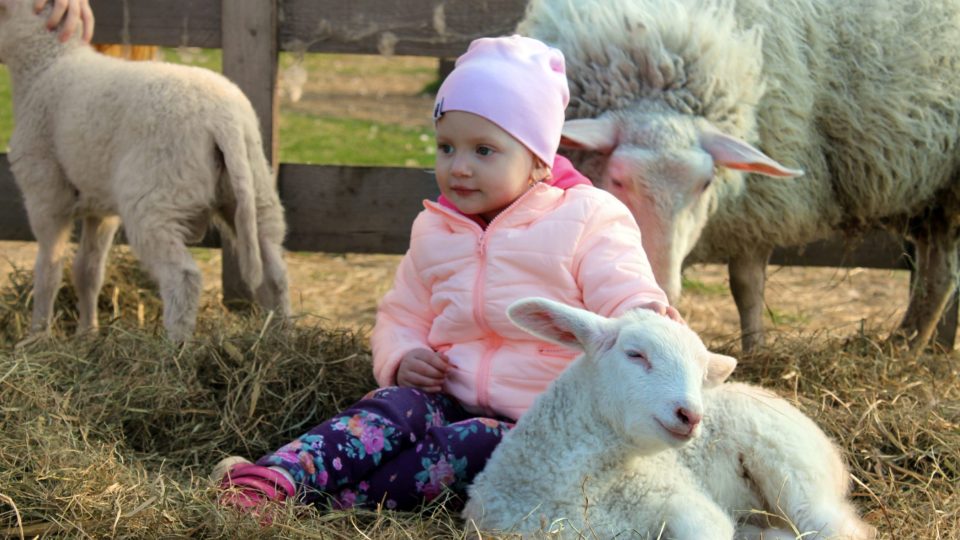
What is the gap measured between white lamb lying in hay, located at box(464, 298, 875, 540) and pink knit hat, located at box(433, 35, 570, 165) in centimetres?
71

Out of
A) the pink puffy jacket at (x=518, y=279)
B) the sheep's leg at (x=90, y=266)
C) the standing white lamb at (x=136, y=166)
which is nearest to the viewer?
the pink puffy jacket at (x=518, y=279)

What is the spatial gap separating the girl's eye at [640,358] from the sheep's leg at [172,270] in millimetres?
2047

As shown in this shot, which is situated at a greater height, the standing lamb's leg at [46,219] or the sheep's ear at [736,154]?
the sheep's ear at [736,154]

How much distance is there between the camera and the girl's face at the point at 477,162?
329cm

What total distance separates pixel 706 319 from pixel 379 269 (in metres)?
2.07

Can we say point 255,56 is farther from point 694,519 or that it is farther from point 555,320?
point 694,519

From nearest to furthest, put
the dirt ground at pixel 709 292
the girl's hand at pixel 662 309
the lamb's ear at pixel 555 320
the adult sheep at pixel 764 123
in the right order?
the lamb's ear at pixel 555 320
the girl's hand at pixel 662 309
the adult sheep at pixel 764 123
the dirt ground at pixel 709 292

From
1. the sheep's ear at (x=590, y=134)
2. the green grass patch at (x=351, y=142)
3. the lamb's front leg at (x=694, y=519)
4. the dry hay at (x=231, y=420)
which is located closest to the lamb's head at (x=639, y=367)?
the lamb's front leg at (x=694, y=519)

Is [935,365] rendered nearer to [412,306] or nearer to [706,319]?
[706,319]

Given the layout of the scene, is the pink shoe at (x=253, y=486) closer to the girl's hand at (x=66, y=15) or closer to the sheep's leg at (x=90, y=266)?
the sheep's leg at (x=90, y=266)

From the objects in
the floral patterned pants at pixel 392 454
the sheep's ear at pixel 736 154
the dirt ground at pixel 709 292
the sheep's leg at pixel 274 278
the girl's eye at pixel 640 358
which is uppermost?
the girl's eye at pixel 640 358

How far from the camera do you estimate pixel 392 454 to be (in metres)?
3.21

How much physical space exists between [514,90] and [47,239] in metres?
2.27

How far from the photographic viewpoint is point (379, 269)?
23.9ft
